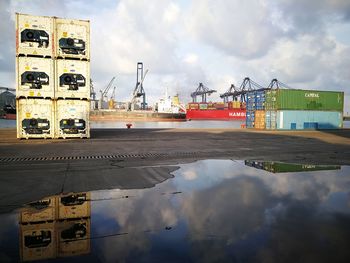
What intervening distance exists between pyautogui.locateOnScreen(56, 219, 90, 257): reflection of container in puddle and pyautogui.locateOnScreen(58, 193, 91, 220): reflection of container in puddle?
1.02 feet

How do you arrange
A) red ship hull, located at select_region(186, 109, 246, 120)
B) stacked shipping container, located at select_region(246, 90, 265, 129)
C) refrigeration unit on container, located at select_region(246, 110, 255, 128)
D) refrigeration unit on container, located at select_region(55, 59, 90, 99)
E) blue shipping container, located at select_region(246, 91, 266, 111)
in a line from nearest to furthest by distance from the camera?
refrigeration unit on container, located at select_region(55, 59, 90, 99) < stacked shipping container, located at select_region(246, 90, 265, 129) < blue shipping container, located at select_region(246, 91, 266, 111) < refrigeration unit on container, located at select_region(246, 110, 255, 128) < red ship hull, located at select_region(186, 109, 246, 120)

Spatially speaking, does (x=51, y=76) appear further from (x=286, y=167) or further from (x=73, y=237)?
(x=73, y=237)

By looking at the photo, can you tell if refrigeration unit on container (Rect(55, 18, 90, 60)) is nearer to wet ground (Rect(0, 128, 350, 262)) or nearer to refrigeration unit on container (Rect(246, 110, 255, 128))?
wet ground (Rect(0, 128, 350, 262))

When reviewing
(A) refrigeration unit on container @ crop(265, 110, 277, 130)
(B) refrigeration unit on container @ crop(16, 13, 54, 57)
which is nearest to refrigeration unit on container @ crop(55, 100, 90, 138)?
(B) refrigeration unit on container @ crop(16, 13, 54, 57)

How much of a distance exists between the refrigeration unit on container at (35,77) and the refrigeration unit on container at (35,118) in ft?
1.92

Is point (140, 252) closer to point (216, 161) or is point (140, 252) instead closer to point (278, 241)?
point (278, 241)

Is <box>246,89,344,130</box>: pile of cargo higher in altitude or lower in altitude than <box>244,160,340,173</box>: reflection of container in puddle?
higher

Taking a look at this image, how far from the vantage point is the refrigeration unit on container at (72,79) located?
1962cm

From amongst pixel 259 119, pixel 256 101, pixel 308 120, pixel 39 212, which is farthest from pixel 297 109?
pixel 39 212

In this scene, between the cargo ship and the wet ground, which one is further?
the cargo ship

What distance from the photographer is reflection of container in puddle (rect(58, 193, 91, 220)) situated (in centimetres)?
525

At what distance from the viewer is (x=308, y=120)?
40188 millimetres

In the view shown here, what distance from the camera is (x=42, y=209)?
5500 mm

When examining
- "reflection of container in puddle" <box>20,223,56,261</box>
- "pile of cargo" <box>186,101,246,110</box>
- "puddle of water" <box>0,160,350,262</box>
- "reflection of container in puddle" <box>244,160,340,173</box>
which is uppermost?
"pile of cargo" <box>186,101,246,110</box>
